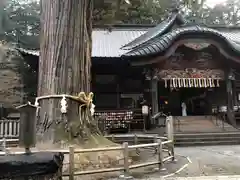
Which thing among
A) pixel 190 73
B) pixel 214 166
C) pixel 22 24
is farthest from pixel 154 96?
pixel 22 24

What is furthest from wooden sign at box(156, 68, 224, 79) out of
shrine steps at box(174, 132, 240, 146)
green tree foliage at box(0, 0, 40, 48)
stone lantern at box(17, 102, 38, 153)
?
green tree foliage at box(0, 0, 40, 48)

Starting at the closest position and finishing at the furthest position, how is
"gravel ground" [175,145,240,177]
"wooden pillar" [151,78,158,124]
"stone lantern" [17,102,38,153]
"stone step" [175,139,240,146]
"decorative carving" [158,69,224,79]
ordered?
"stone lantern" [17,102,38,153]
"gravel ground" [175,145,240,177]
"stone step" [175,139,240,146]
"wooden pillar" [151,78,158,124]
"decorative carving" [158,69,224,79]

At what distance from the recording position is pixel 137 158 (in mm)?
8039

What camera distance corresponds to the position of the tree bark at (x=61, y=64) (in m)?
7.01

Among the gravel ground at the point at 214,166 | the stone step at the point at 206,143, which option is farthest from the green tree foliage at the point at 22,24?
the gravel ground at the point at 214,166

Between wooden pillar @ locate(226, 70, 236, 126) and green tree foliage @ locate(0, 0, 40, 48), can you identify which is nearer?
wooden pillar @ locate(226, 70, 236, 126)

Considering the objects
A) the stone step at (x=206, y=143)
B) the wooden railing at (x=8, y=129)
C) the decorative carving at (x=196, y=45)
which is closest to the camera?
the stone step at (x=206, y=143)

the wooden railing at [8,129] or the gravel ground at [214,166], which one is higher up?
the wooden railing at [8,129]

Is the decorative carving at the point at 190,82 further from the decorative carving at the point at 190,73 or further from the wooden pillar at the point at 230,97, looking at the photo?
the wooden pillar at the point at 230,97

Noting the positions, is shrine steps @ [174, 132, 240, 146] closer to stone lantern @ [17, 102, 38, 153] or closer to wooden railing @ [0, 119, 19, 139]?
wooden railing @ [0, 119, 19, 139]

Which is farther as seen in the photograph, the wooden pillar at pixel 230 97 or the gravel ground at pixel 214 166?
the wooden pillar at pixel 230 97

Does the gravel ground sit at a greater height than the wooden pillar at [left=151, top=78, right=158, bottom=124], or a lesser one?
lesser

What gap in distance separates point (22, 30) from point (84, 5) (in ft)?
74.0

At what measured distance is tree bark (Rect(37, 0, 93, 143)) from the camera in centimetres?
701
